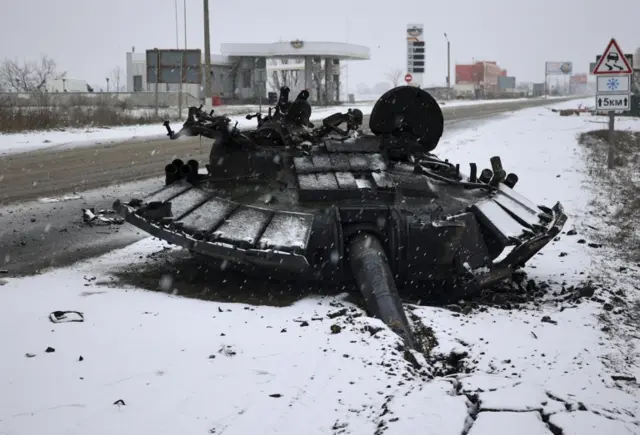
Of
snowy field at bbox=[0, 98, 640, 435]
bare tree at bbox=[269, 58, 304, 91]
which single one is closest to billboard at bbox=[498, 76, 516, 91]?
bare tree at bbox=[269, 58, 304, 91]

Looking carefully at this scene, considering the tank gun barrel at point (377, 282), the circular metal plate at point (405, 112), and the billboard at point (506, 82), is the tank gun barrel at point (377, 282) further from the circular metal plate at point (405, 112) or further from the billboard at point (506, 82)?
the billboard at point (506, 82)

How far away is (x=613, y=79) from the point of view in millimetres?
16172

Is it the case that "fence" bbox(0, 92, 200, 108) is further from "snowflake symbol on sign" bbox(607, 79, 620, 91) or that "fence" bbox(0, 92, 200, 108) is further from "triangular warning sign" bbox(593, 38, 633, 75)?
"snowflake symbol on sign" bbox(607, 79, 620, 91)

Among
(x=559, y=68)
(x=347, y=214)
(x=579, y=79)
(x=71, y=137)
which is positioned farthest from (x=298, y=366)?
(x=579, y=79)

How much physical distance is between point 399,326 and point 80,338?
2.28m

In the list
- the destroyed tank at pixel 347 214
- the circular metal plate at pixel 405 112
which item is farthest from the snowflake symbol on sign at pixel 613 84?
the circular metal plate at pixel 405 112

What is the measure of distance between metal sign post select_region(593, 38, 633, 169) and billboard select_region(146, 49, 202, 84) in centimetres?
→ 1595

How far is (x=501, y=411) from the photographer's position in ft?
15.1

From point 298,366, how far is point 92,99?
3671 centimetres

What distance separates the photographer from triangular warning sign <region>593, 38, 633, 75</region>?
631 inches

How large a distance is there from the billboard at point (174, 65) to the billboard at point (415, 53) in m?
9.29

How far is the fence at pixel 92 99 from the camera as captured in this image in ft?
114

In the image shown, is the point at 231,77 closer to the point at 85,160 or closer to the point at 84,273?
the point at 85,160

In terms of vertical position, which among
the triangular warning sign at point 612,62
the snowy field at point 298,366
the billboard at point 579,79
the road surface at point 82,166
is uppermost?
the billboard at point 579,79
